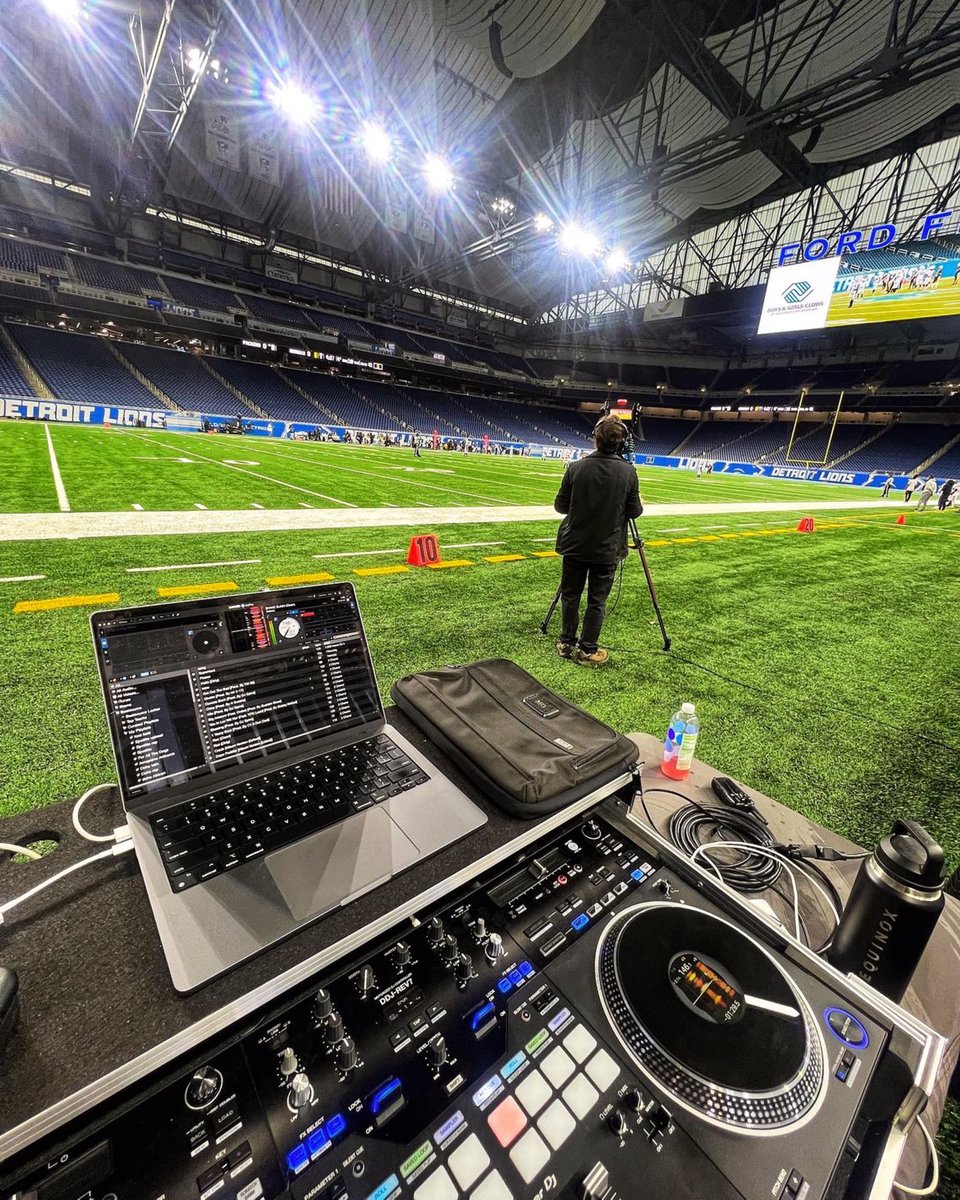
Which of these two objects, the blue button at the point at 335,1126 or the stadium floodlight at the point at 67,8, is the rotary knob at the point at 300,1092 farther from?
the stadium floodlight at the point at 67,8

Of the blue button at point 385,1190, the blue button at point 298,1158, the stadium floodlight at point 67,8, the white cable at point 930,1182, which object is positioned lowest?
the white cable at point 930,1182

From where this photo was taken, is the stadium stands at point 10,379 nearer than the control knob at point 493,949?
No

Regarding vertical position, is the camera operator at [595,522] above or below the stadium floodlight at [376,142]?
below

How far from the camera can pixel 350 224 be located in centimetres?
2711

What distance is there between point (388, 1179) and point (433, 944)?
0.28 m

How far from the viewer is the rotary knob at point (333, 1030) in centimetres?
71

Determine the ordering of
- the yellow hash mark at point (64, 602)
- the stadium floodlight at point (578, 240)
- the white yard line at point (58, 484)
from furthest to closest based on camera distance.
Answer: the stadium floodlight at point (578, 240), the white yard line at point (58, 484), the yellow hash mark at point (64, 602)

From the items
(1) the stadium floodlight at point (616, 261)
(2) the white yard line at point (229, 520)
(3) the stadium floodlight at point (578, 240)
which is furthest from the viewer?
(1) the stadium floodlight at point (616, 261)

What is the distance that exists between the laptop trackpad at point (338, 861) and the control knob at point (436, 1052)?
25 cm

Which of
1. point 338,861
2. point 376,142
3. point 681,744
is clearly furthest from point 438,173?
point 338,861

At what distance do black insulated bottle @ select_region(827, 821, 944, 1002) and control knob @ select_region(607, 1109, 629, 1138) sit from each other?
0.66 m

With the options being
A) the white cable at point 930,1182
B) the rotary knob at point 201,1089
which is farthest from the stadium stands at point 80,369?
the white cable at point 930,1182

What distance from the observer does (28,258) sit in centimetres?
2591

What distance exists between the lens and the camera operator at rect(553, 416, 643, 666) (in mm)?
3354
